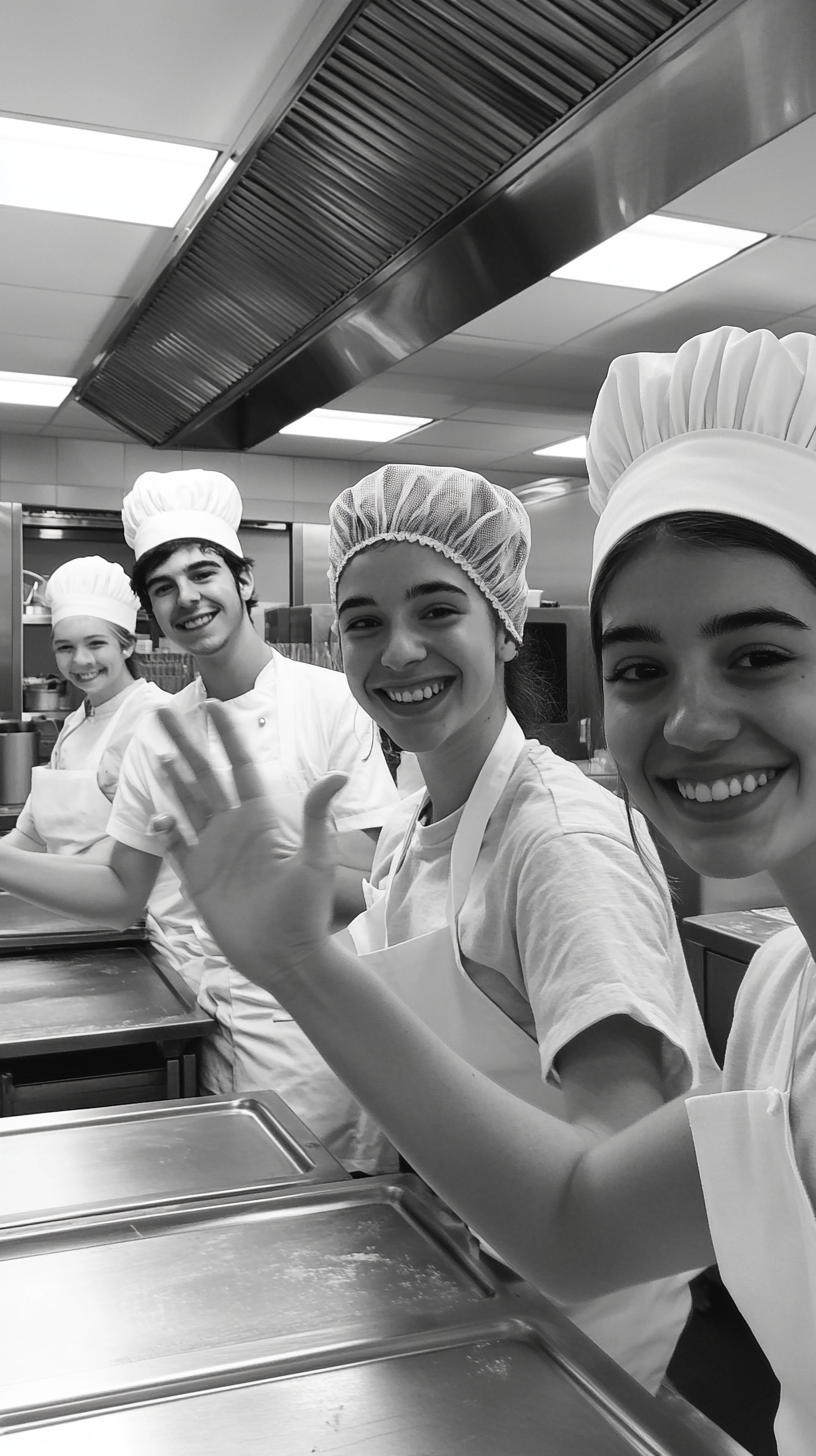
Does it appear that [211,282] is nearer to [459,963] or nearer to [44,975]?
[44,975]

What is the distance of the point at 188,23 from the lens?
7.52 feet

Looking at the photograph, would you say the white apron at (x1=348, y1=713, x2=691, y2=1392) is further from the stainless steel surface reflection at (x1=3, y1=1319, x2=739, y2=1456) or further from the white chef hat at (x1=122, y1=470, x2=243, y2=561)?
the white chef hat at (x1=122, y1=470, x2=243, y2=561)

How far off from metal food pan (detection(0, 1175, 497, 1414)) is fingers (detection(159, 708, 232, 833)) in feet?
1.40

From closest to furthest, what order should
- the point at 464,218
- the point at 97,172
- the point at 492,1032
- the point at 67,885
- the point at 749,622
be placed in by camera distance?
the point at 749,622 < the point at 492,1032 < the point at 464,218 < the point at 67,885 < the point at 97,172

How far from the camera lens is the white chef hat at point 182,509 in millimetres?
2377

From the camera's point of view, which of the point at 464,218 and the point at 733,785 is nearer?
the point at 733,785

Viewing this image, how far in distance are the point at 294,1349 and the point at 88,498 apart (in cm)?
592

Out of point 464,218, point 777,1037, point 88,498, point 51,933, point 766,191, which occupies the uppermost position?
point 766,191

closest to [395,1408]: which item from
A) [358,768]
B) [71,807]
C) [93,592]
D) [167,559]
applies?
[358,768]

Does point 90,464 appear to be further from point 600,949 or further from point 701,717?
point 701,717

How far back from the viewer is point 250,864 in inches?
34.8

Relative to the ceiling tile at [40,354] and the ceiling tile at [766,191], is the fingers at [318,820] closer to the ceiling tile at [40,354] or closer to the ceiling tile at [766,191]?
the ceiling tile at [766,191]

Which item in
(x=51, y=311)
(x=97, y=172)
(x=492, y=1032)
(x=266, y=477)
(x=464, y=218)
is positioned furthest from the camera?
(x=266, y=477)

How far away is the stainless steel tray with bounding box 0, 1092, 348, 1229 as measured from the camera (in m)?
1.23
